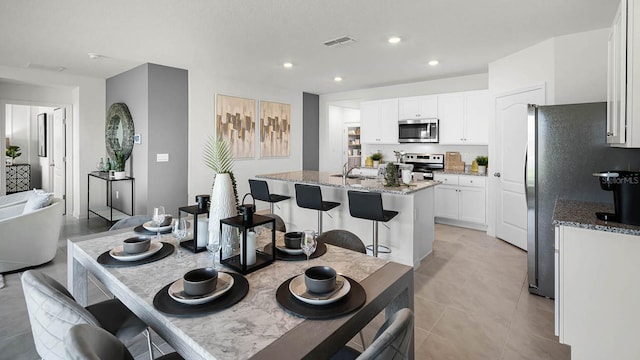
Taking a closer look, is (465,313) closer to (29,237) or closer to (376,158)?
(29,237)

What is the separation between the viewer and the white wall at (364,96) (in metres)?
5.80

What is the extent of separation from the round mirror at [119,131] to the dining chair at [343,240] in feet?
14.9

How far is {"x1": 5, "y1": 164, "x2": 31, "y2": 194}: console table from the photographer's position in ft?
26.4

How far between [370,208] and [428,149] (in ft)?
11.7

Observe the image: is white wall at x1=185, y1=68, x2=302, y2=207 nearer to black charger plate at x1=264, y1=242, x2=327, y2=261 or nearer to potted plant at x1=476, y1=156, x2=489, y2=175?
potted plant at x1=476, y1=156, x2=489, y2=175

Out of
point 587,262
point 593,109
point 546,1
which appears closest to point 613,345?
point 587,262

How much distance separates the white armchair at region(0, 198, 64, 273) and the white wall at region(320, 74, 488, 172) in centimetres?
538

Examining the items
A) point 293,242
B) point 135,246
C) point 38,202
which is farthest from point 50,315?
point 38,202

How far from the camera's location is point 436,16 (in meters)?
3.24

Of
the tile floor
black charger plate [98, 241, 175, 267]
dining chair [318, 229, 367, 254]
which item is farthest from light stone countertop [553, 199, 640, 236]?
black charger plate [98, 241, 175, 267]

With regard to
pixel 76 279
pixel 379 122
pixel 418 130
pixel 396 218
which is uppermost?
pixel 379 122

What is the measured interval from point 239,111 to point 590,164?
522cm

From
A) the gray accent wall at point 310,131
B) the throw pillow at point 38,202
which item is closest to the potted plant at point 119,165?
the throw pillow at point 38,202

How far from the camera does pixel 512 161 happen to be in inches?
175
